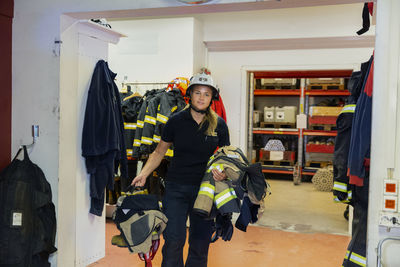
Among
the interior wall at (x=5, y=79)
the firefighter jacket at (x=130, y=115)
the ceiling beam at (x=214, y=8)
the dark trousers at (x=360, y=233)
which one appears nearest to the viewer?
the ceiling beam at (x=214, y=8)

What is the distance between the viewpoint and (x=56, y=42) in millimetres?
3410

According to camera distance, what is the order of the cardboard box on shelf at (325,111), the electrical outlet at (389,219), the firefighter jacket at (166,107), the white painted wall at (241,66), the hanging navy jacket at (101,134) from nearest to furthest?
the electrical outlet at (389,219) < the hanging navy jacket at (101,134) < the firefighter jacket at (166,107) < the white painted wall at (241,66) < the cardboard box on shelf at (325,111)

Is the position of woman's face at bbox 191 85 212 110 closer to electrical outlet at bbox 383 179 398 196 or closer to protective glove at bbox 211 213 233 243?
protective glove at bbox 211 213 233 243

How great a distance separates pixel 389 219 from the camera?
7.92 ft

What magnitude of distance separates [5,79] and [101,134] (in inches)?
37.5

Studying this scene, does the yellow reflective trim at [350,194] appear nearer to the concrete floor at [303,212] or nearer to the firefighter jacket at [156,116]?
the firefighter jacket at [156,116]

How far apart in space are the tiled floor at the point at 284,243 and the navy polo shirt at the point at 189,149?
1.45m

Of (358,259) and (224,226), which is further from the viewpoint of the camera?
(224,226)

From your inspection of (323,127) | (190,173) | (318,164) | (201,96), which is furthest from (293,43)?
(318,164)

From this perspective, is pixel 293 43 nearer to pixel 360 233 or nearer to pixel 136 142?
pixel 136 142

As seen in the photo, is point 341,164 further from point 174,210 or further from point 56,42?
point 56,42

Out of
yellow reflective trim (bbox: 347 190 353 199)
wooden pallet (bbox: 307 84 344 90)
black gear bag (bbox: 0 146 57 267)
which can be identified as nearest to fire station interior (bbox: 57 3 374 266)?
black gear bag (bbox: 0 146 57 267)

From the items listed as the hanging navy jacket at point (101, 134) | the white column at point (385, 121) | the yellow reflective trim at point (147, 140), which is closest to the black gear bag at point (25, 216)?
the hanging navy jacket at point (101, 134)

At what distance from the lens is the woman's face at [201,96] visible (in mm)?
3205
